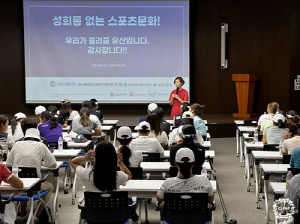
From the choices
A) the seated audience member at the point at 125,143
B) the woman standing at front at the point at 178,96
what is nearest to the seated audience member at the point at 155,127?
the seated audience member at the point at 125,143

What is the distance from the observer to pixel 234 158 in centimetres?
1152

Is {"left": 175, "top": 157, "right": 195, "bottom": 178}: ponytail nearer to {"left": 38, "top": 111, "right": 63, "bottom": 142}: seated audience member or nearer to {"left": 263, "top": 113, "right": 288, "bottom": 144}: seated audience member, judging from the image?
{"left": 263, "top": 113, "right": 288, "bottom": 144}: seated audience member

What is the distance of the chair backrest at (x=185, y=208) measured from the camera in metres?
4.87

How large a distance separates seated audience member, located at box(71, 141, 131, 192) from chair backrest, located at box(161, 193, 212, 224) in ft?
1.56

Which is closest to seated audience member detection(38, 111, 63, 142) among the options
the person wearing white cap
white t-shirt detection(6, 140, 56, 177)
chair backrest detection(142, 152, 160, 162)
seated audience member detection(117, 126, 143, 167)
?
chair backrest detection(142, 152, 160, 162)

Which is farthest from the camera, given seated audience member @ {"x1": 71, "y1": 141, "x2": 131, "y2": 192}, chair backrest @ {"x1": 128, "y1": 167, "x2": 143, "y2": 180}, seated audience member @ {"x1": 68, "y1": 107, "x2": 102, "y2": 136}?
seated audience member @ {"x1": 68, "y1": 107, "x2": 102, "y2": 136}

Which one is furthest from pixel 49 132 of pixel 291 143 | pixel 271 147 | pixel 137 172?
pixel 291 143

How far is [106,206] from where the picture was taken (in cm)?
493

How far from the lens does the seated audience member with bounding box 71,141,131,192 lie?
188 inches

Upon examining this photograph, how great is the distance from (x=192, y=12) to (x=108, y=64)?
114 inches

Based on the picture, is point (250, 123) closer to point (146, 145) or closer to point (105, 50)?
point (146, 145)

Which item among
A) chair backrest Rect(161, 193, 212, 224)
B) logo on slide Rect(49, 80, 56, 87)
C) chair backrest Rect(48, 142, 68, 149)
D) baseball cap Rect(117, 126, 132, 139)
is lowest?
chair backrest Rect(161, 193, 212, 224)

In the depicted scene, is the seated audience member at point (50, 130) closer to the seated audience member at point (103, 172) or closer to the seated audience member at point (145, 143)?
the seated audience member at point (145, 143)

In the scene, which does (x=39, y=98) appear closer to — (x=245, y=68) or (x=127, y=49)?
(x=127, y=49)
